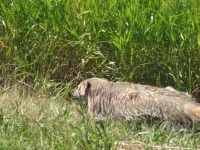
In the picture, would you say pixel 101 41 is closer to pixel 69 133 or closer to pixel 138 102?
pixel 138 102

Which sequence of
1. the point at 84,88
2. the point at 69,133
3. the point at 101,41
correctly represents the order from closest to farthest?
the point at 69,133 → the point at 84,88 → the point at 101,41

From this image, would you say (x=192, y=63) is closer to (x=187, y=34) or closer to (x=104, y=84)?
(x=187, y=34)

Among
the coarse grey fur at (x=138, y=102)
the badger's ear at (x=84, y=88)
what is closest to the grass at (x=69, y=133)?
the coarse grey fur at (x=138, y=102)

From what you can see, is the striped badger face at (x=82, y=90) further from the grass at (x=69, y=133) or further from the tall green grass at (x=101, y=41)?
the tall green grass at (x=101, y=41)

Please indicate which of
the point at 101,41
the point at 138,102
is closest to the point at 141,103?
the point at 138,102

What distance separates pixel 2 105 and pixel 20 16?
1.45 m

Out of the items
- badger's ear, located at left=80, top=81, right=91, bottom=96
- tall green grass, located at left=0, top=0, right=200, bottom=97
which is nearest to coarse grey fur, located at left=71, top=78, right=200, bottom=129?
badger's ear, located at left=80, top=81, right=91, bottom=96

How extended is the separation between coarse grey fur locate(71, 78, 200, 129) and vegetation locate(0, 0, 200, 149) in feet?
0.74

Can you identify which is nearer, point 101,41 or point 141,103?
point 141,103

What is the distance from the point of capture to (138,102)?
571cm

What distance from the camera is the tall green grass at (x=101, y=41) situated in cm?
654

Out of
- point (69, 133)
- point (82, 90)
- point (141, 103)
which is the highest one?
point (82, 90)

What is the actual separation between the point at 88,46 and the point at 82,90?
754mm

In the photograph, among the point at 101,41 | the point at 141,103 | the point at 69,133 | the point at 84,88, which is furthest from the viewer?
the point at 101,41
